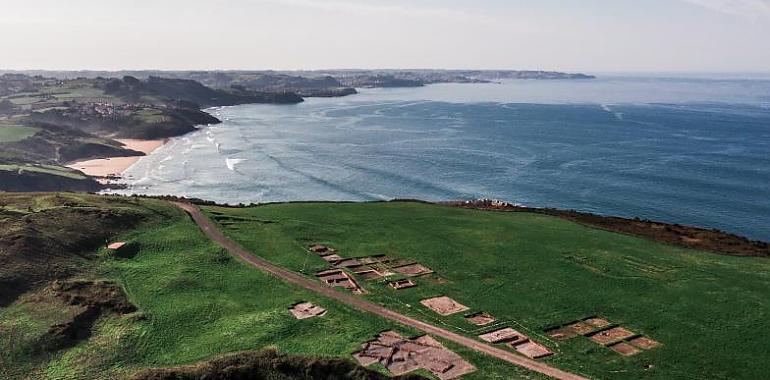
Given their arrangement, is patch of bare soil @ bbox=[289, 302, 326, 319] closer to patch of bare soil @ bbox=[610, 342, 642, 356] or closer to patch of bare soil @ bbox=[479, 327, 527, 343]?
patch of bare soil @ bbox=[479, 327, 527, 343]

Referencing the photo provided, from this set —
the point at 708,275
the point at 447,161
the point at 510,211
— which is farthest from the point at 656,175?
the point at 708,275

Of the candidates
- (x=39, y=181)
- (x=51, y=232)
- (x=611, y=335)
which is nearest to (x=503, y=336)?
(x=611, y=335)

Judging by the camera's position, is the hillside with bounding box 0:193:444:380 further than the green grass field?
No

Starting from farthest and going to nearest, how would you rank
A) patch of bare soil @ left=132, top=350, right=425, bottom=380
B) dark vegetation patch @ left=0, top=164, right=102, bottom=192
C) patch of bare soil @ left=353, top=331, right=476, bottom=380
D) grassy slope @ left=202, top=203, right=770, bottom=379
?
1. dark vegetation patch @ left=0, top=164, right=102, bottom=192
2. grassy slope @ left=202, top=203, right=770, bottom=379
3. patch of bare soil @ left=353, top=331, right=476, bottom=380
4. patch of bare soil @ left=132, top=350, right=425, bottom=380


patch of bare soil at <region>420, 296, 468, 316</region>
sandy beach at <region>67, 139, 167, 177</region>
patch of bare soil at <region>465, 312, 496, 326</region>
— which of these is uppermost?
patch of bare soil at <region>420, 296, 468, 316</region>

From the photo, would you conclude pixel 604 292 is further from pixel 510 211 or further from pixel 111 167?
pixel 111 167

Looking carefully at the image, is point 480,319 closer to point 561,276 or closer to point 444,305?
point 444,305

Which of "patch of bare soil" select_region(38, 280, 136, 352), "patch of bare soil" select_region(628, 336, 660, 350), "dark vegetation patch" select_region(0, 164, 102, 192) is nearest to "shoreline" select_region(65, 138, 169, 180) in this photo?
"dark vegetation patch" select_region(0, 164, 102, 192)
